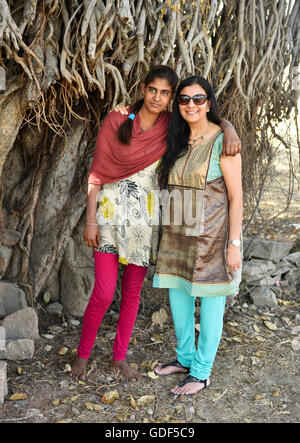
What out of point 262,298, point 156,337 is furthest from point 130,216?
point 262,298

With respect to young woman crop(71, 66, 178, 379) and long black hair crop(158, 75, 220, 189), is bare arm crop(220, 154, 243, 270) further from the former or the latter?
young woman crop(71, 66, 178, 379)

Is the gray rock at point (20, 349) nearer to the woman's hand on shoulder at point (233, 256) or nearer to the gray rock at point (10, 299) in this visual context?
the gray rock at point (10, 299)

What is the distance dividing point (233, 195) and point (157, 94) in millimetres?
627

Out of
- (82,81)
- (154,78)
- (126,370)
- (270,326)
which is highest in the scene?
(82,81)

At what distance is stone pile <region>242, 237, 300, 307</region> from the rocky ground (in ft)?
0.97

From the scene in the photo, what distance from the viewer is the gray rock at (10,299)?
3.28 m

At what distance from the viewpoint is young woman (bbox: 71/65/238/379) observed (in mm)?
2541

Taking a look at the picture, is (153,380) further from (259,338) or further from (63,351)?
(259,338)

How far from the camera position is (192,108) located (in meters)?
2.47

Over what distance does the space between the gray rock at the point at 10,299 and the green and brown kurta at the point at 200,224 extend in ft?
3.86

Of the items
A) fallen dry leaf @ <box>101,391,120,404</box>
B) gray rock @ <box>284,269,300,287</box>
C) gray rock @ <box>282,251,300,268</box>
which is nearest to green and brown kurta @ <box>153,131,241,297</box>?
fallen dry leaf @ <box>101,391,120,404</box>

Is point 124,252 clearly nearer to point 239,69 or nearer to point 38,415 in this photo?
point 38,415

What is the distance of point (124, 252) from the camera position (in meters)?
2.67

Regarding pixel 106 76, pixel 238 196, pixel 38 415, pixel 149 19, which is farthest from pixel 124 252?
pixel 149 19
